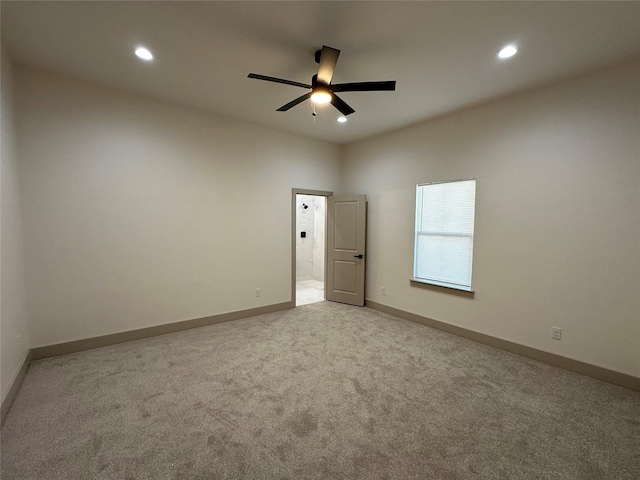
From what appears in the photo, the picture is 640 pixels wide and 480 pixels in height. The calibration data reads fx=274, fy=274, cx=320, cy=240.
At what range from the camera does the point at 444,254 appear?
12.8ft

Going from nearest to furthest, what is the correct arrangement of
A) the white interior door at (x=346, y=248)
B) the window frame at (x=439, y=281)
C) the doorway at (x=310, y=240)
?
the window frame at (x=439, y=281) < the white interior door at (x=346, y=248) < the doorway at (x=310, y=240)

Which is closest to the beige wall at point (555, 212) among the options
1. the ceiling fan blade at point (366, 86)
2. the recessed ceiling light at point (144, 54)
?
the ceiling fan blade at point (366, 86)

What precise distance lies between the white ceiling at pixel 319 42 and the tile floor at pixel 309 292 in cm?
355

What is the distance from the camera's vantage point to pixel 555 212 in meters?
2.85

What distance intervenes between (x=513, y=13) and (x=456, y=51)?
47 cm

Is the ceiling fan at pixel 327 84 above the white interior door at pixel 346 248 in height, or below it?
above

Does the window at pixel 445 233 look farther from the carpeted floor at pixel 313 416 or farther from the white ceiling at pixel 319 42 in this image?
the white ceiling at pixel 319 42

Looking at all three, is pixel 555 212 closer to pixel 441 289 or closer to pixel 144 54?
pixel 441 289

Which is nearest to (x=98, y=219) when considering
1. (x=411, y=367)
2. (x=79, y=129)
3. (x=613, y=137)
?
(x=79, y=129)

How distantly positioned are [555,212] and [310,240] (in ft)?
17.4

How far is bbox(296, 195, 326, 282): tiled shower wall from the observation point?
7.15 metres

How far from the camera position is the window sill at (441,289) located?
11.7 feet


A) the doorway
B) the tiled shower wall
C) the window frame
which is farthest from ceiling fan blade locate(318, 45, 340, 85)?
the tiled shower wall

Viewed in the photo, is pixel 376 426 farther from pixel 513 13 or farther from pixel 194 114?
pixel 194 114
